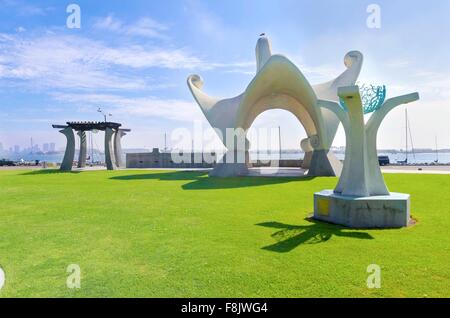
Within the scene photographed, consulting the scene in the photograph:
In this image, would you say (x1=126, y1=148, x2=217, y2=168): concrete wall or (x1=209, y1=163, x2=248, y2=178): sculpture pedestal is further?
(x1=126, y1=148, x2=217, y2=168): concrete wall

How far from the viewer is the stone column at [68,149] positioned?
31.3 meters

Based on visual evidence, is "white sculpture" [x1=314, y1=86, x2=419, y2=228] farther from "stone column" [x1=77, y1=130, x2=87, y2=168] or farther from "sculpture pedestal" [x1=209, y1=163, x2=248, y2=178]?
"stone column" [x1=77, y1=130, x2=87, y2=168]

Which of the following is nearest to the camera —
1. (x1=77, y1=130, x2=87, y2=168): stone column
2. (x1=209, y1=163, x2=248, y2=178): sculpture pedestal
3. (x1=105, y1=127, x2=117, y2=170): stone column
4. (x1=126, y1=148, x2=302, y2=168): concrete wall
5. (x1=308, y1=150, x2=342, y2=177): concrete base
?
(x1=308, y1=150, x2=342, y2=177): concrete base

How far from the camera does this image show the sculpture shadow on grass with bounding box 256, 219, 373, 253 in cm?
595

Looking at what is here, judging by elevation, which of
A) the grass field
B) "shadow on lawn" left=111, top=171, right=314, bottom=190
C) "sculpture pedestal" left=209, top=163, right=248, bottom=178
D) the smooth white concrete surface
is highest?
the smooth white concrete surface

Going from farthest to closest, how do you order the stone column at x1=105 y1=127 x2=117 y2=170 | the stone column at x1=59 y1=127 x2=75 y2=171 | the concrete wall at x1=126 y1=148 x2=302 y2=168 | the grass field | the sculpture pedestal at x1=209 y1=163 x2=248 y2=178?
1. the concrete wall at x1=126 y1=148 x2=302 y2=168
2. the stone column at x1=105 y1=127 x2=117 y2=170
3. the stone column at x1=59 y1=127 x2=75 y2=171
4. the sculpture pedestal at x1=209 y1=163 x2=248 y2=178
5. the grass field

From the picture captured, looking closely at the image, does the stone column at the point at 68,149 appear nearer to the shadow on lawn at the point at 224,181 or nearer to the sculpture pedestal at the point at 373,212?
the shadow on lawn at the point at 224,181

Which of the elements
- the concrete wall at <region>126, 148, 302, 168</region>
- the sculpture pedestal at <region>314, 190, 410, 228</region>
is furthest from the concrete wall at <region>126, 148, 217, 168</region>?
the sculpture pedestal at <region>314, 190, 410, 228</region>

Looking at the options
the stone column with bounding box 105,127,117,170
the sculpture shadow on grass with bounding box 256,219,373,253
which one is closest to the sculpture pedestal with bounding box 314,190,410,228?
the sculpture shadow on grass with bounding box 256,219,373,253

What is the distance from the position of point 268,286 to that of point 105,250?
10.9 feet

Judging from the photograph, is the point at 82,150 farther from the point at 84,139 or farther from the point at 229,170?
the point at 229,170

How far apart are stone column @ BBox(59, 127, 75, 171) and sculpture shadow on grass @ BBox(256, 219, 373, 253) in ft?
95.9

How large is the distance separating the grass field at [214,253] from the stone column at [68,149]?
919 inches

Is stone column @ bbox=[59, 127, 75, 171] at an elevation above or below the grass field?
above
